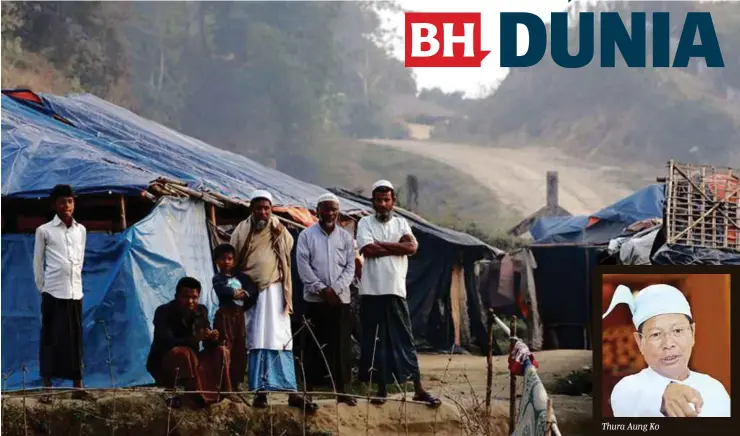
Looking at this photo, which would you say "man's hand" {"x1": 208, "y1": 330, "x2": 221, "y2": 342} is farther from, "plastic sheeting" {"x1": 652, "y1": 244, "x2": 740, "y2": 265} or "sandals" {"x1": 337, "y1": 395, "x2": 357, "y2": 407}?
"plastic sheeting" {"x1": 652, "y1": 244, "x2": 740, "y2": 265}

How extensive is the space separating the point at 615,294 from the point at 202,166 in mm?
2899

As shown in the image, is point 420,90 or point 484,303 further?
point 420,90

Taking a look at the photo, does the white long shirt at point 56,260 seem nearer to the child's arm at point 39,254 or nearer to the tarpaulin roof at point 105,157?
the child's arm at point 39,254

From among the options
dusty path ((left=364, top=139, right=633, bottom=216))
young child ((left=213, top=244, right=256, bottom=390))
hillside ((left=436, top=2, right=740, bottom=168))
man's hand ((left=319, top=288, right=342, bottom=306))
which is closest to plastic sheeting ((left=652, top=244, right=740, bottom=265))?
man's hand ((left=319, top=288, right=342, bottom=306))

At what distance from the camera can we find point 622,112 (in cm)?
2066

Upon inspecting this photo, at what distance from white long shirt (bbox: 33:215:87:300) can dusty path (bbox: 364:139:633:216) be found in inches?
471

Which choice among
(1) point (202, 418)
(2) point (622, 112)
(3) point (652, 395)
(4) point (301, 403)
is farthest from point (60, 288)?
(2) point (622, 112)

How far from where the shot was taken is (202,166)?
26.0 ft

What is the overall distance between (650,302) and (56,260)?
11.3ft

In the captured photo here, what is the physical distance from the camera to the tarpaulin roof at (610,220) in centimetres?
1145

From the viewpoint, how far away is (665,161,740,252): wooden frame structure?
7.34 meters

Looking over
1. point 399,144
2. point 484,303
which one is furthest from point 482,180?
point 484,303

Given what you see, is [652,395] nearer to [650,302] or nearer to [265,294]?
[650,302]

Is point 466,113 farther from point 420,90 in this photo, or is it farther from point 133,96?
point 133,96
